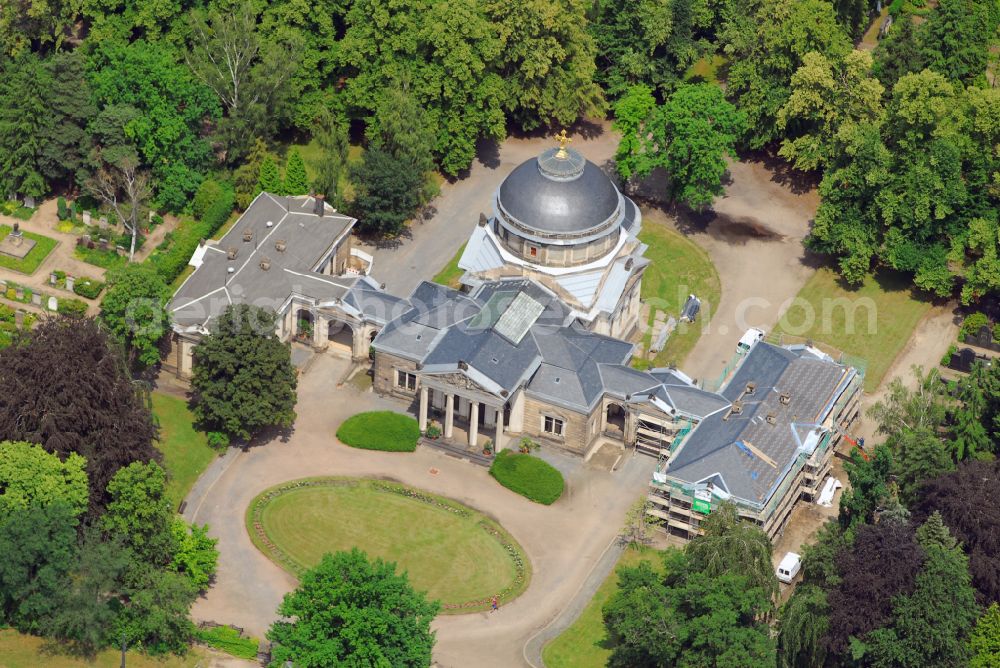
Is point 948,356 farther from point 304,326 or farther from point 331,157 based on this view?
point 331,157

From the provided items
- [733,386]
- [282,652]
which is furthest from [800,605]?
[282,652]

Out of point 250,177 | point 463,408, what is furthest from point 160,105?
point 463,408

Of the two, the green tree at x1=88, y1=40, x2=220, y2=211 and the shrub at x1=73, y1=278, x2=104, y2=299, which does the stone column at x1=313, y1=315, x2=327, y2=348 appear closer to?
A: the shrub at x1=73, y1=278, x2=104, y2=299

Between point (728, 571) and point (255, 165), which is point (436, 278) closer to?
point (255, 165)

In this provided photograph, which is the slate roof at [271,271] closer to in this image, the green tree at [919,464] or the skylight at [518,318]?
the skylight at [518,318]

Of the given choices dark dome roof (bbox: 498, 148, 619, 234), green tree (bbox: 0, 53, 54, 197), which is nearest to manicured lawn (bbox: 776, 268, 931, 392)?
dark dome roof (bbox: 498, 148, 619, 234)

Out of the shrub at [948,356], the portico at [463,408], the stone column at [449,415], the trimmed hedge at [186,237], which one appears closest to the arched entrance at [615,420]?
the portico at [463,408]
